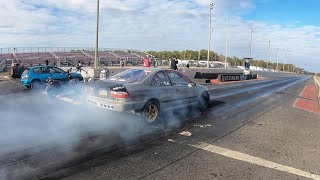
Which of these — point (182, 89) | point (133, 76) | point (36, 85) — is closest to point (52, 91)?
point (36, 85)

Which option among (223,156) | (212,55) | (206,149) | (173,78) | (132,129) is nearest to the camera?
(223,156)

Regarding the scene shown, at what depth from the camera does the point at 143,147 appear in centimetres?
629

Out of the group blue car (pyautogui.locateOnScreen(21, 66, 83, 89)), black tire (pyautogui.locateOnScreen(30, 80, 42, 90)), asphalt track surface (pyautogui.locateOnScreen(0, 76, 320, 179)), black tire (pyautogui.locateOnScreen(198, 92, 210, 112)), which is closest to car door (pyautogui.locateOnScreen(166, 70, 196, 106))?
asphalt track surface (pyautogui.locateOnScreen(0, 76, 320, 179))

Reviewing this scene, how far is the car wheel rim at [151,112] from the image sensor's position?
831cm

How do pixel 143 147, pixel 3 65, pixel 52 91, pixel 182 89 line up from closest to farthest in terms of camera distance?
1. pixel 143 147
2. pixel 182 89
3. pixel 52 91
4. pixel 3 65

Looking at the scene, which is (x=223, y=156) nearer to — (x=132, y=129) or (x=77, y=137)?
(x=132, y=129)

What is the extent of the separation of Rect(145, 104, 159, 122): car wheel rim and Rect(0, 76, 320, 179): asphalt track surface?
0.89 ft

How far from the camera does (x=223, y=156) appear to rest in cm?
596

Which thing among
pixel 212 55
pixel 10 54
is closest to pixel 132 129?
pixel 10 54

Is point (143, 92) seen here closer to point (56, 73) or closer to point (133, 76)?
point (133, 76)

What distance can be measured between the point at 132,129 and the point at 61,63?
36459 millimetres

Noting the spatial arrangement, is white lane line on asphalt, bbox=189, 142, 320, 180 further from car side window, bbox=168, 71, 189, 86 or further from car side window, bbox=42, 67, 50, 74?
car side window, bbox=42, 67, 50, 74

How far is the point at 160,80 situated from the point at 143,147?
295cm

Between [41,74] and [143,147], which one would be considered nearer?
[143,147]
